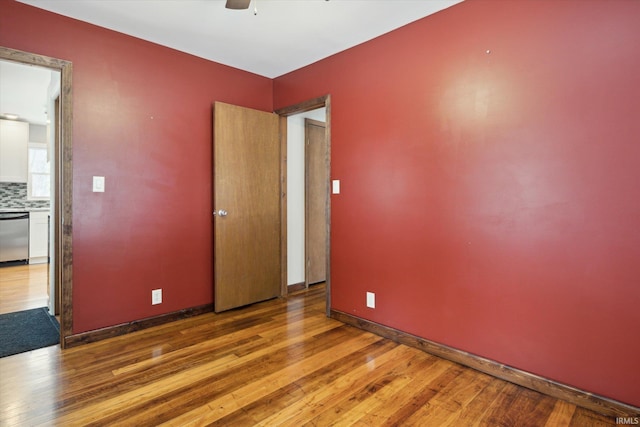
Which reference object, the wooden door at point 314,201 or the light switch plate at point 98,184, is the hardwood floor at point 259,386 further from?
the wooden door at point 314,201

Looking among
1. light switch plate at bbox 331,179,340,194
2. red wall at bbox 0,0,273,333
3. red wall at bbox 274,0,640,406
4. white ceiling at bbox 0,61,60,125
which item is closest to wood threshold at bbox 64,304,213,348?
red wall at bbox 0,0,273,333

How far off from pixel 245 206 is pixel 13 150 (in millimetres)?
5104

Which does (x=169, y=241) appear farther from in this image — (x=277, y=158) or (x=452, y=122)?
(x=452, y=122)

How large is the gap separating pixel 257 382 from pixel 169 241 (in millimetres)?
1641

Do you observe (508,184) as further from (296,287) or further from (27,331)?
(27,331)

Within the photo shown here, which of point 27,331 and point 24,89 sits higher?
point 24,89

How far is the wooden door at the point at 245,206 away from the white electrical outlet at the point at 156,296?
496 millimetres

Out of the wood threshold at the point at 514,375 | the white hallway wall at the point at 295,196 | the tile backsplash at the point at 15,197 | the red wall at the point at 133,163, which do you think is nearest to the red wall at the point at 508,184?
the wood threshold at the point at 514,375

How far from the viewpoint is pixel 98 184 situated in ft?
8.94

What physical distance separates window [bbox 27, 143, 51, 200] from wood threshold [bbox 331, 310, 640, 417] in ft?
21.4

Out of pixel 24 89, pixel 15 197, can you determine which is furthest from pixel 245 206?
pixel 15 197

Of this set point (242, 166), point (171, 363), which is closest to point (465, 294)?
point (171, 363)

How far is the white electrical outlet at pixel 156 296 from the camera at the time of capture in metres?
3.03

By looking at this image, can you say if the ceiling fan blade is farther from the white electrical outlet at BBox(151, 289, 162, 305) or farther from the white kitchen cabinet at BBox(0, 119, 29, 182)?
the white kitchen cabinet at BBox(0, 119, 29, 182)
